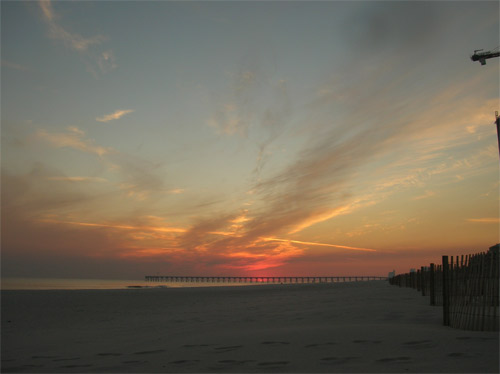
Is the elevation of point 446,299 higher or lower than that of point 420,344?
higher

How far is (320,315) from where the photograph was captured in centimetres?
1061

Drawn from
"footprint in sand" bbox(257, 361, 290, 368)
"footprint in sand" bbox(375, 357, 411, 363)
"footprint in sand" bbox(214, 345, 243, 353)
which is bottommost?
"footprint in sand" bbox(214, 345, 243, 353)

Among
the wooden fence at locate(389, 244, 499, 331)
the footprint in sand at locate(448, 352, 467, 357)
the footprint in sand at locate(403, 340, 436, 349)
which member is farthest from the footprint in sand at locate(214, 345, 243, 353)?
the wooden fence at locate(389, 244, 499, 331)

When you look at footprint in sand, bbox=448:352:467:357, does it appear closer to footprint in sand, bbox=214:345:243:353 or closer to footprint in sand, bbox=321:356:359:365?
footprint in sand, bbox=321:356:359:365

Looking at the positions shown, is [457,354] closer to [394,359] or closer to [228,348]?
[394,359]

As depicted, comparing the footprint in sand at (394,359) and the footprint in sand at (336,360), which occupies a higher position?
the footprint in sand at (394,359)

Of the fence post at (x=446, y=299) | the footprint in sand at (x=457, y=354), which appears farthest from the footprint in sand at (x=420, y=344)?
the fence post at (x=446, y=299)

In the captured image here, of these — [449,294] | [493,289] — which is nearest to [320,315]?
[449,294]

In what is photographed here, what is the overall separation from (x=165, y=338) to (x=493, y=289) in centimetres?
633

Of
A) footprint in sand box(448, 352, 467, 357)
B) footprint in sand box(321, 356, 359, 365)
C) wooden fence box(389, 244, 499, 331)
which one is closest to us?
footprint in sand box(448, 352, 467, 357)

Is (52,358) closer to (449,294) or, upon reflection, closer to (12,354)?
(12,354)

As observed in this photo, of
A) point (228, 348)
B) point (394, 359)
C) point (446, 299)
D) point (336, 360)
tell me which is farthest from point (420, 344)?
point (228, 348)

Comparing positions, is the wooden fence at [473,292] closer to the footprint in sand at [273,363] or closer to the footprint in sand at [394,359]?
the footprint in sand at [394,359]

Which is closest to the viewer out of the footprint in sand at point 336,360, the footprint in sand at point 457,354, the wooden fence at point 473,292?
the footprint in sand at point 457,354
